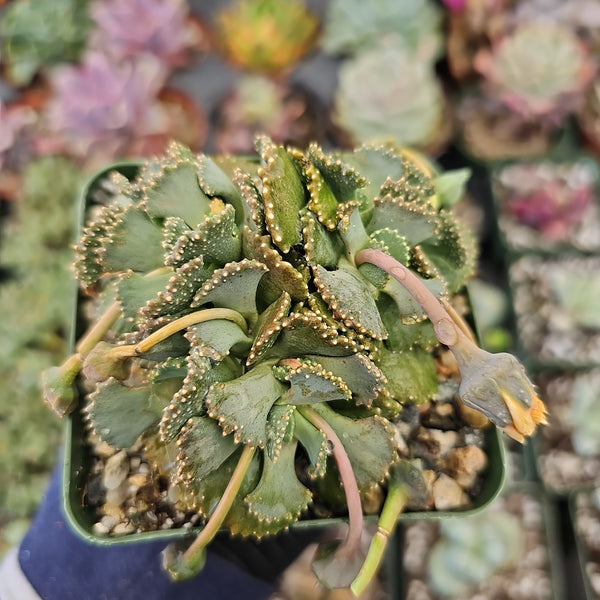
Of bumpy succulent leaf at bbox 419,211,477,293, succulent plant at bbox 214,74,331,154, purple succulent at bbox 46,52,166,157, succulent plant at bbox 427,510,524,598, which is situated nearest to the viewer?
bumpy succulent leaf at bbox 419,211,477,293

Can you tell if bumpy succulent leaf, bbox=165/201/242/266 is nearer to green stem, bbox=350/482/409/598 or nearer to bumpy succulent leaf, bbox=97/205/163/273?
bumpy succulent leaf, bbox=97/205/163/273

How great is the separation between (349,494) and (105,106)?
2.98 feet

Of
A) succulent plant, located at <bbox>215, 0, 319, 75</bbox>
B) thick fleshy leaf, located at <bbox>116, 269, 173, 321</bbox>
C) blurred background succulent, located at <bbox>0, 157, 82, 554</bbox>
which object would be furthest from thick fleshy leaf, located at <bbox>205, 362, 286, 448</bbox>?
succulent plant, located at <bbox>215, 0, 319, 75</bbox>

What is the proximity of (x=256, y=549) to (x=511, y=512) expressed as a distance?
0.61m

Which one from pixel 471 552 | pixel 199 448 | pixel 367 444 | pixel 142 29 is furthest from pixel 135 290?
pixel 142 29

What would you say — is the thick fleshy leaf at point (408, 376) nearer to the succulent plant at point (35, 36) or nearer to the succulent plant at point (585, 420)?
the succulent plant at point (585, 420)

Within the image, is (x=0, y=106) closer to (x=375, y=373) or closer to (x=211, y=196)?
(x=211, y=196)

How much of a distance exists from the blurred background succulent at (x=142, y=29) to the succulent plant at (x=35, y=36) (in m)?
0.07

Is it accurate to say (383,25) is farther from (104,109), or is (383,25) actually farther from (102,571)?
(102,571)

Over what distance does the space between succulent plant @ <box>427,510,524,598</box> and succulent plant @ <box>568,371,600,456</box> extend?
191 mm

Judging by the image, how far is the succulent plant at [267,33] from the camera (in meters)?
1.23

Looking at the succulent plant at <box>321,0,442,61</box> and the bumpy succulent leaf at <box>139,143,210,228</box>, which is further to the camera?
the succulent plant at <box>321,0,442,61</box>

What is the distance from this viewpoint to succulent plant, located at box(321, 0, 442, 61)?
1.24 m

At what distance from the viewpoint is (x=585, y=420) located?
1.02 meters
